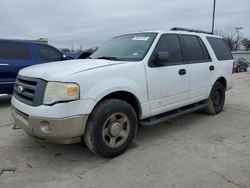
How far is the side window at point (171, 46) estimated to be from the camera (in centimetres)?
448

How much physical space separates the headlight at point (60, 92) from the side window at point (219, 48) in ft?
12.0

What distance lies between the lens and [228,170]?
11.0 ft

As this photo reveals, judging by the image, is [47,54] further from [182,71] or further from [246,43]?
[246,43]

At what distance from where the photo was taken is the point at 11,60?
23.7ft

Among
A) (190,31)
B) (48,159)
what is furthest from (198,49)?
(48,159)

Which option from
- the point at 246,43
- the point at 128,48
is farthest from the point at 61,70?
the point at 246,43

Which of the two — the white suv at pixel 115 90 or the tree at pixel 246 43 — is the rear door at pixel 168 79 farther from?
the tree at pixel 246 43

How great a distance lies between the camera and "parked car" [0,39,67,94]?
279 inches

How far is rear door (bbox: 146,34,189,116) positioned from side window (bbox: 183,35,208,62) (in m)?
0.26

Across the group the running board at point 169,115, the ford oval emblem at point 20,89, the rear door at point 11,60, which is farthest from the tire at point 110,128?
the rear door at point 11,60

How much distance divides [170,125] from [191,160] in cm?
169

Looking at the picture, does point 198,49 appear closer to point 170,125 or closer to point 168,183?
point 170,125

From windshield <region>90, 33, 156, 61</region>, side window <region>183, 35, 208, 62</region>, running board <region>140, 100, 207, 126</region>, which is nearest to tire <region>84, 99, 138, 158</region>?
running board <region>140, 100, 207, 126</region>

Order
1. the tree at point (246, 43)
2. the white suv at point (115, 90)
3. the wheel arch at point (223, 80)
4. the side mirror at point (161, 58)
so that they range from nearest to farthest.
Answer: the white suv at point (115, 90) < the side mirror at point (161, 58) < the wheel arch at point (223, 80) < the tree at point (246, 43)
